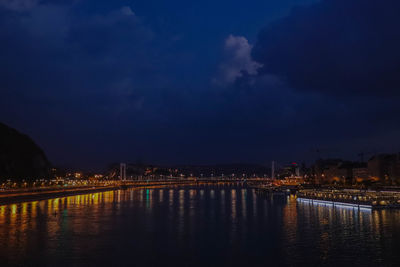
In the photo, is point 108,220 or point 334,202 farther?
point 334,202

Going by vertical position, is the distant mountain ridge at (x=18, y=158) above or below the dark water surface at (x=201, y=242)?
above

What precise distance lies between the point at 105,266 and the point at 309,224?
52.9ft

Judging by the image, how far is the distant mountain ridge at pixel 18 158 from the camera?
8338 centimetres

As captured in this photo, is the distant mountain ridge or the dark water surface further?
the distant mountain ridge

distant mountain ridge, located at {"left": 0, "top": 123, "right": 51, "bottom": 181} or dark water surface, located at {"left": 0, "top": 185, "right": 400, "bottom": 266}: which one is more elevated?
distant mountain ridge, located at {"left": 0, "top": 123, "right": 51, "bottom": 181}

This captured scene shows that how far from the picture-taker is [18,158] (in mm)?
90750

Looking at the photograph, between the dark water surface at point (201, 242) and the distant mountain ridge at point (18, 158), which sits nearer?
the dark water surface at point (201, 242)

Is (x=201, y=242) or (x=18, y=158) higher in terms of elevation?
(x=18, y=158)

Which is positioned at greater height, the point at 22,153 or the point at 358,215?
the point at 22,153

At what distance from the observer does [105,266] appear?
14609mm

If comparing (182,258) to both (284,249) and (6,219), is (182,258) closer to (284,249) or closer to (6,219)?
(284,249)

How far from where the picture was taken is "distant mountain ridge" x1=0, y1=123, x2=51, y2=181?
83.4 meters

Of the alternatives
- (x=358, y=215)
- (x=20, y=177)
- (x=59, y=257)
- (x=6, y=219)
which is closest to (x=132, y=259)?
(x=59, y=257)

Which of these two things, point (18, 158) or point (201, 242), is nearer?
point (201, 242)
